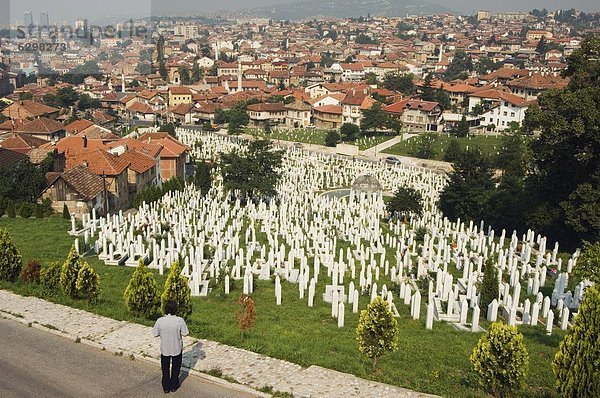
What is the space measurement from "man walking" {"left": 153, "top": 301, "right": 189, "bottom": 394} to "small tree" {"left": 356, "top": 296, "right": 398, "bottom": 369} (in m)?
3.22

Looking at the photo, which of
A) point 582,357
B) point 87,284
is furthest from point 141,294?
point 582,357

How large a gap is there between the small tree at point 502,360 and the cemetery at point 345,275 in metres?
0.49

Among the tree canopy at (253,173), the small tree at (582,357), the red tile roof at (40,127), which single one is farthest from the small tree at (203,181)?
the small tree at (582,357)

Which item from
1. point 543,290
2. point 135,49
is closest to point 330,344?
point 543,290

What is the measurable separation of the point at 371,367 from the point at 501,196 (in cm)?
2138

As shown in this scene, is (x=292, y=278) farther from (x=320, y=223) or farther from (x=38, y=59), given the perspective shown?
(x=38, y=59)

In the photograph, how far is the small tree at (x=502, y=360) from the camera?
8391mm

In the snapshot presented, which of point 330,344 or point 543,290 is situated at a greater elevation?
point 330,344

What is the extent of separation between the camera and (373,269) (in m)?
20.1

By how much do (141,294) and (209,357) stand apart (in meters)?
2.65

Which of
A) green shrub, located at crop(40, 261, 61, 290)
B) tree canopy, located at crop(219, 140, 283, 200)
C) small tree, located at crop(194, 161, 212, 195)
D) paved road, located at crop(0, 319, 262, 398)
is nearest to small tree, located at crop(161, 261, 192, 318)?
paved road, located at crop(0, 319, 262, 398)

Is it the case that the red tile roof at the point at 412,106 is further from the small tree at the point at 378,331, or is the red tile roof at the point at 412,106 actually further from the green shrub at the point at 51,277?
the small tree at the point at 378,331

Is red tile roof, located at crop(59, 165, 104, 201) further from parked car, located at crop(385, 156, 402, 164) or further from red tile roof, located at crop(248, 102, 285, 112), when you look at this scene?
red tile roof, located at crop(248, 102, 285, 112)

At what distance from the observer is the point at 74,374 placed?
902 cm
